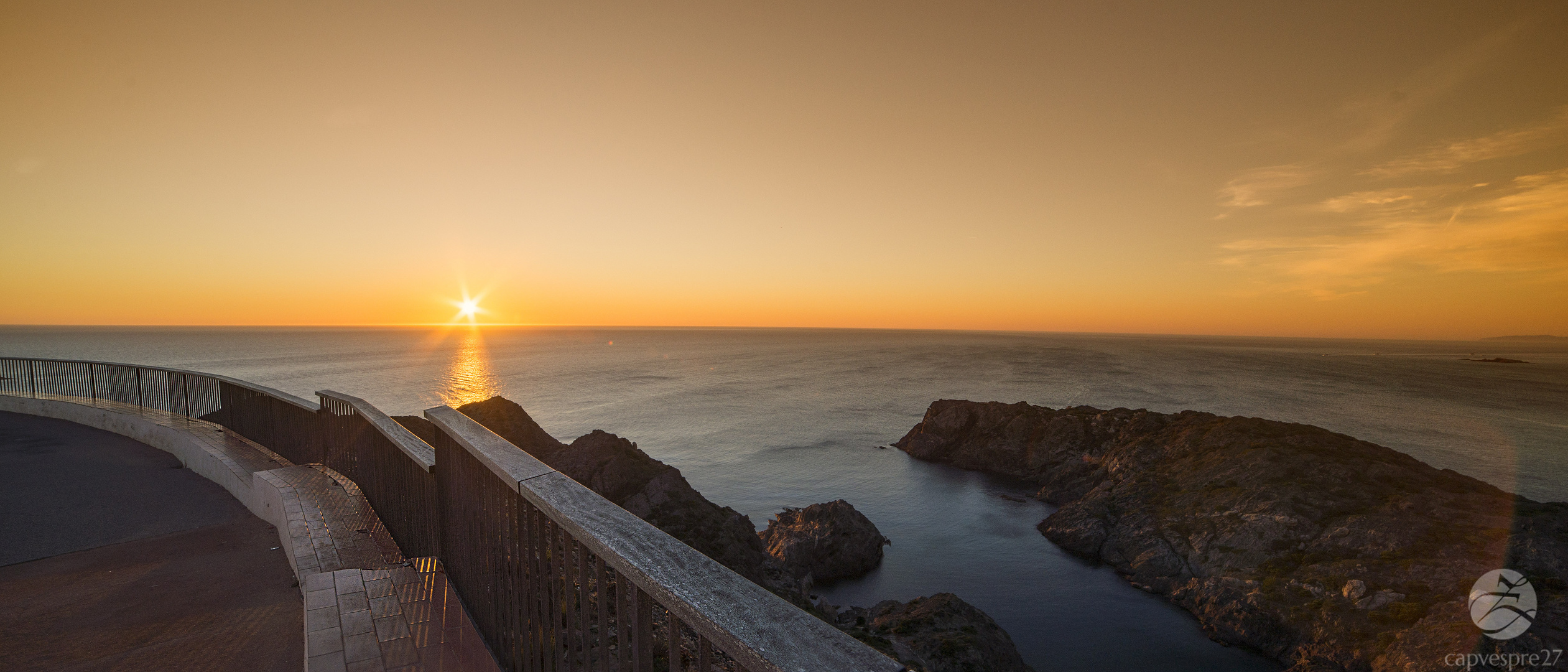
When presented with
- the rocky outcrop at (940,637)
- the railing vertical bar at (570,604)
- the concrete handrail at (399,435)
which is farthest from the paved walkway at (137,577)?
the rocky outcrop at (940,637)

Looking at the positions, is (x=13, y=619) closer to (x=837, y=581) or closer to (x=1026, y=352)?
(x=837, y=581)

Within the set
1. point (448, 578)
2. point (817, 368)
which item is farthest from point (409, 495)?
point (817, 368)

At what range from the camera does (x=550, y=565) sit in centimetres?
256

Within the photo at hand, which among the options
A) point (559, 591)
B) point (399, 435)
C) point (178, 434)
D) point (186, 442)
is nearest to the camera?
point (559, 591)

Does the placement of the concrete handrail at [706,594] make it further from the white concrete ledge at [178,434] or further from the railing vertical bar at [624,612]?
the white concrete ledge at [178,434]

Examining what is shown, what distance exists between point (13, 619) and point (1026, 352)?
6640 inches

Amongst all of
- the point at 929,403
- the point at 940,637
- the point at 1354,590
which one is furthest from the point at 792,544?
the point at 929,403

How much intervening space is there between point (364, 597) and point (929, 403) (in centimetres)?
6002

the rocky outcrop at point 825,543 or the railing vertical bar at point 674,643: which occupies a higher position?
the railing vertical bar at point 674,643

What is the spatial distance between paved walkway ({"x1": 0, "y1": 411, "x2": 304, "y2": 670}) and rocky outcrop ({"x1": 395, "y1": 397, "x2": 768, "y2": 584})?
5503mm

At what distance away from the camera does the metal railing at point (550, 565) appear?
1.37 meters

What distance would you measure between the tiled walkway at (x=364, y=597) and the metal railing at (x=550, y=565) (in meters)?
0.14

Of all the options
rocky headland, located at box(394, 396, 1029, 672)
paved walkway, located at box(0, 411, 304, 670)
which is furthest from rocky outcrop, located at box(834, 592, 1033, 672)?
paved walkway, located at box(0, 411, 304, 670)

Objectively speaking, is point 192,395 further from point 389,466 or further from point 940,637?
point 940,637
